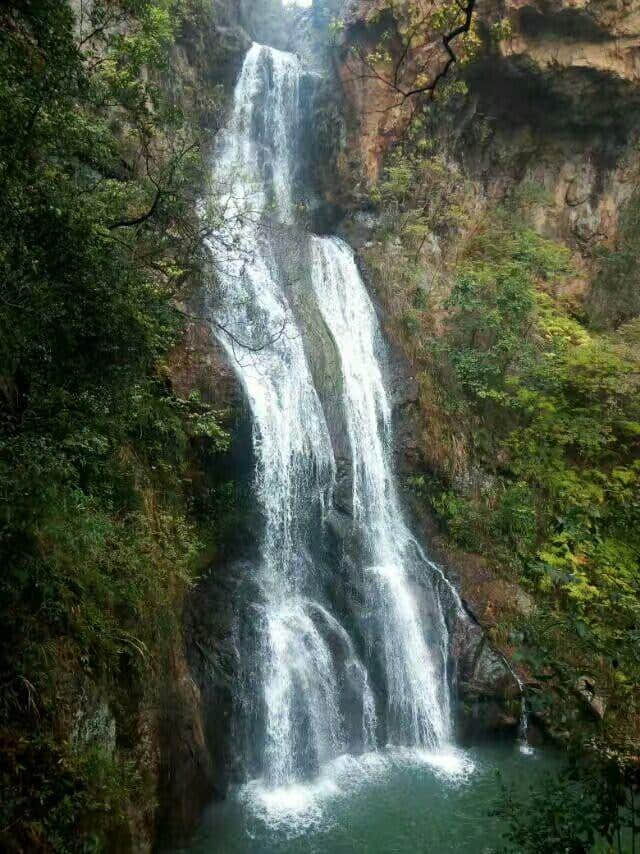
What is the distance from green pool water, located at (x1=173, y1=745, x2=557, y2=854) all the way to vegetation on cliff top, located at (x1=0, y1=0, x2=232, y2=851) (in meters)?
1.97

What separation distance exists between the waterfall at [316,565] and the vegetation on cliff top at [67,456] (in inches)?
69.1

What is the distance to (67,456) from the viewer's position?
5.29 meters

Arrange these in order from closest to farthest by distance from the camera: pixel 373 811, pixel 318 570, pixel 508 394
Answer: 1. pixel 373 811
2. pixel 318 570
3. pixel 508 394

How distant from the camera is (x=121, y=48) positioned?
689 centimetres

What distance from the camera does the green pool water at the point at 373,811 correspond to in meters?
6.50

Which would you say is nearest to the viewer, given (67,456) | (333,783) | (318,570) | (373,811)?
(67,456)

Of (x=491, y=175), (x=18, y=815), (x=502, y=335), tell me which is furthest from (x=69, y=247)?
(x=491, y=175)

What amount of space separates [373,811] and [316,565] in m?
3.83

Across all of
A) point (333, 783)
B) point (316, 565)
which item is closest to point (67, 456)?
point (316, 565)

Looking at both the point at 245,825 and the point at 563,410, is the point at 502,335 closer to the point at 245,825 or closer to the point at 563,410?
the point at 563,410

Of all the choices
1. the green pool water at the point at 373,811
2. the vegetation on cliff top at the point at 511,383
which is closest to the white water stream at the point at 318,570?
the green pool water at the point at 373,811

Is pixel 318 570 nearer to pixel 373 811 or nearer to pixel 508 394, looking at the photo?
pixel 373 811

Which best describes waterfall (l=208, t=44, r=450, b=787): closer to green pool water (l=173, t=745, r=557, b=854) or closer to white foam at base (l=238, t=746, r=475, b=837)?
white foam at base (l=238, t=746, r=475, b=837)

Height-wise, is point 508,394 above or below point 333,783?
above
